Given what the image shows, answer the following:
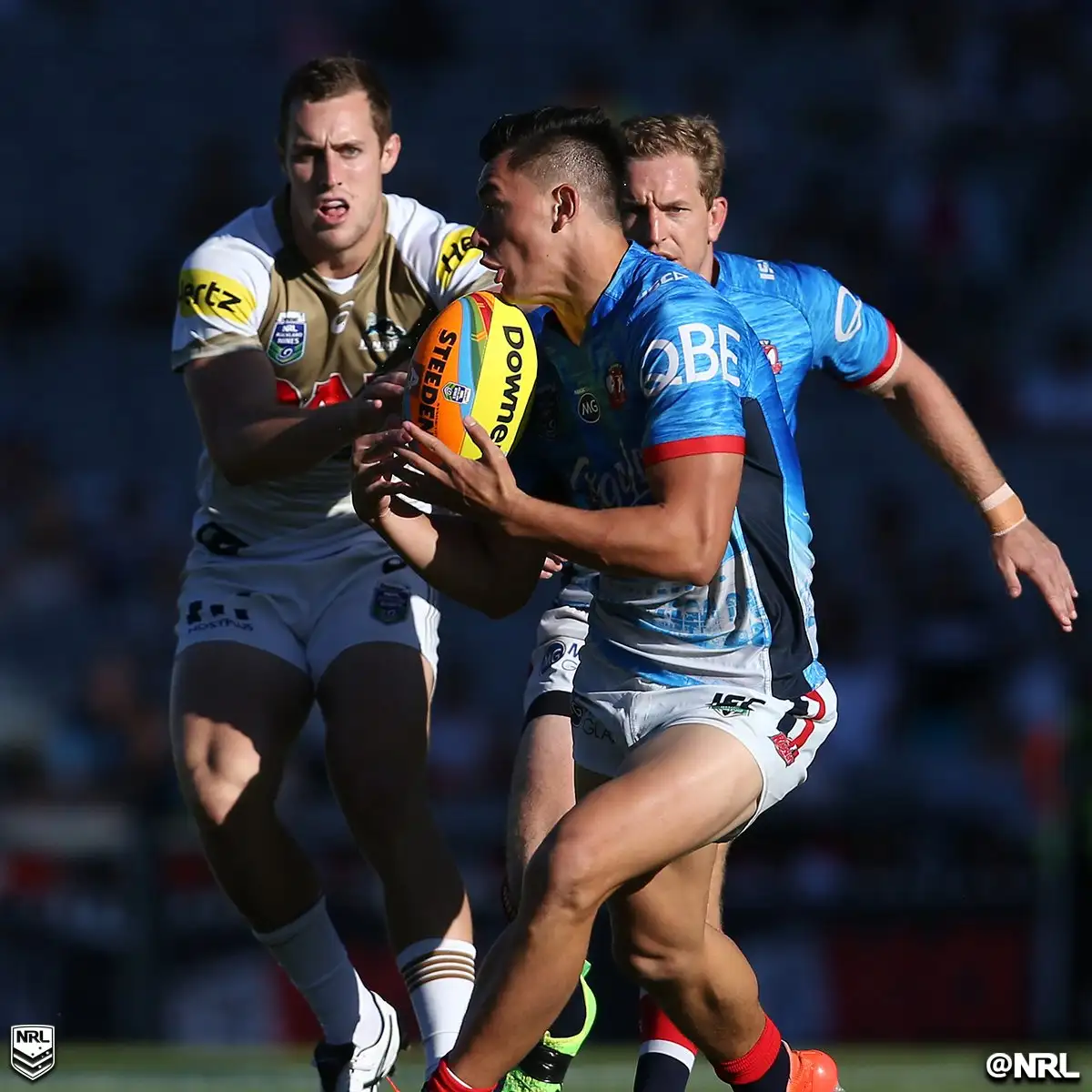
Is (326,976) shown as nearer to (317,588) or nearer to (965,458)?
(317,588)

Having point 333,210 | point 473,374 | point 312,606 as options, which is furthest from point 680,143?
point 312,606

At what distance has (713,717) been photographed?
4.50m

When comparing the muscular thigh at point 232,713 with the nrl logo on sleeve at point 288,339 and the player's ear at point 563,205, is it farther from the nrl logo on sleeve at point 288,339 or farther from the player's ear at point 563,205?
the player's ear at point 563,205

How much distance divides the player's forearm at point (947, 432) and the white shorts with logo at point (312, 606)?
1.54 metres

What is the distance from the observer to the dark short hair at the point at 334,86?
5598 mm

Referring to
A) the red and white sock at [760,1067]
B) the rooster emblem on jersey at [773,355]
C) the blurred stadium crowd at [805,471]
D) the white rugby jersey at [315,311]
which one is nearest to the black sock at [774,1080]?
the red and white sock at [760,1067]

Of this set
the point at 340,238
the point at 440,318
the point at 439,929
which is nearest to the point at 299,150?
the point at 340,238

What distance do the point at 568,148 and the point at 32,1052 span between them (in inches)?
157

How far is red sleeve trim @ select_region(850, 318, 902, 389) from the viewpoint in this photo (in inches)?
216

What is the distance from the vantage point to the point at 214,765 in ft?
18.0

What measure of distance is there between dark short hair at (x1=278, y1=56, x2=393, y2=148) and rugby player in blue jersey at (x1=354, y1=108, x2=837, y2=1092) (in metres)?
1.14

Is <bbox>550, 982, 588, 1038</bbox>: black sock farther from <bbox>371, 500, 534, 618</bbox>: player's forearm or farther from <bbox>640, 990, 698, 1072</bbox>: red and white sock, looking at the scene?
<bbox>371, 500, 534, 618</bbox>: player's forearm

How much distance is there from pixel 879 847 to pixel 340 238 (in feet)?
17.4

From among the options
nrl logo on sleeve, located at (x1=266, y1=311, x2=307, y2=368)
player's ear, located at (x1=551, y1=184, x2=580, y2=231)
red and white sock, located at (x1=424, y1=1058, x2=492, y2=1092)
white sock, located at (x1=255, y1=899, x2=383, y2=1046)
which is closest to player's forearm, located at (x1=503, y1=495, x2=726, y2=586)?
player's ear, located at (x1=551, y1=184, x2=580, y2=231)
